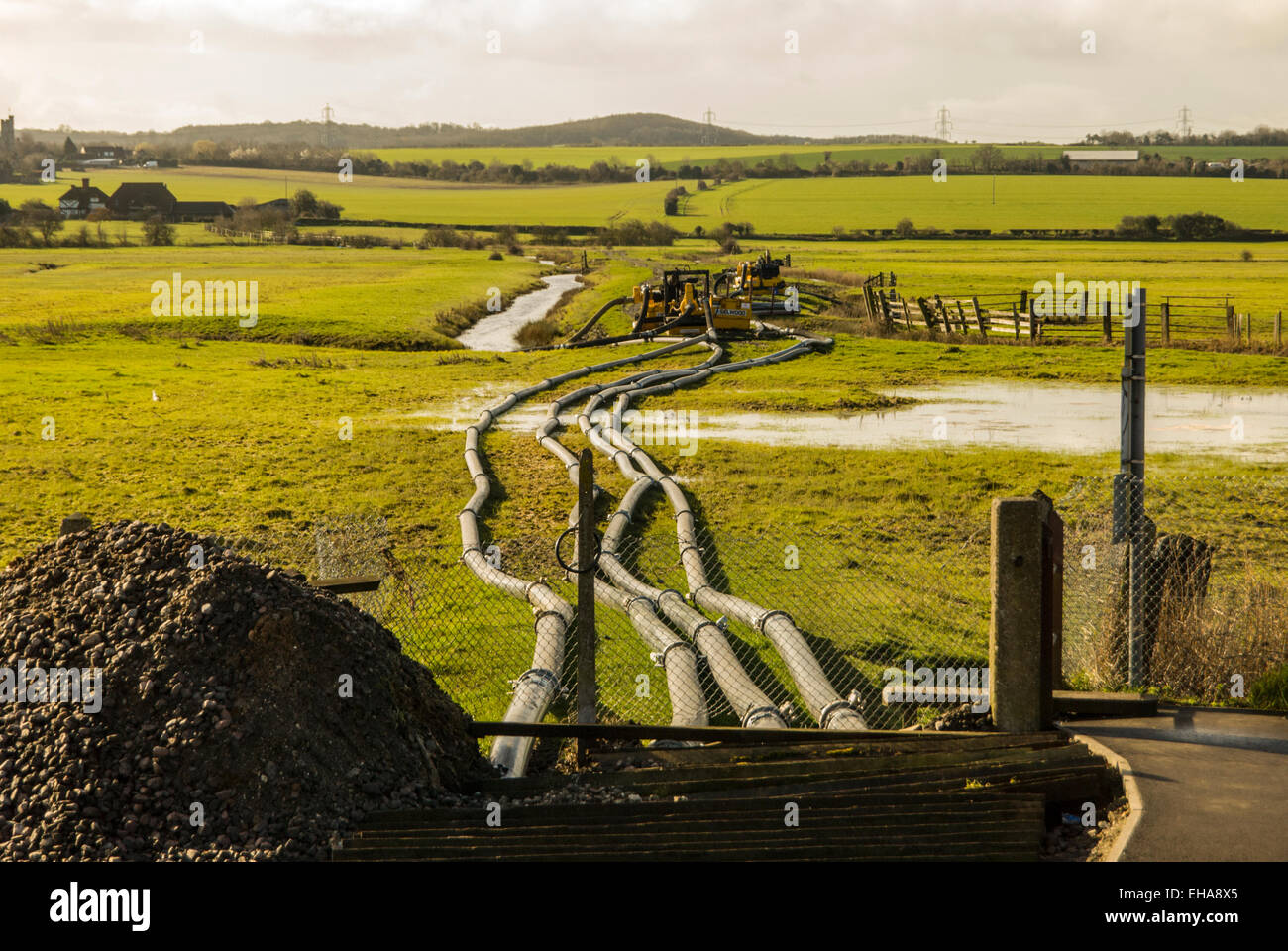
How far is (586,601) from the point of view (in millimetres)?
7609

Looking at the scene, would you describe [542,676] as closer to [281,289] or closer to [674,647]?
[674,647]

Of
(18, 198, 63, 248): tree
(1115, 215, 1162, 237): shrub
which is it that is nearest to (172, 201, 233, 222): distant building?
(18, 198, 63, 248): tree

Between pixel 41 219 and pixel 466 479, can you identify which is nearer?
pixel 466 479

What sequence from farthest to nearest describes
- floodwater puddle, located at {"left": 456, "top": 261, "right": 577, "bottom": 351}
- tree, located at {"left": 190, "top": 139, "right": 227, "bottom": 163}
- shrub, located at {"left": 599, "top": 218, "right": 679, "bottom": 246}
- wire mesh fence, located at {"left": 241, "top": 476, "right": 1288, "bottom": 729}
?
tree, located at {"left": 190, "top": 139, "right": 227, "bottom": 163}
shrub, located at {"left": 599, "top": 218, "right": 679, "bottom": 246}
floodwater puddle, located at {"left": 456, "top": 261, "right": 577, "bottom": 351}
wire mesh fence, located at {"left": 241, "top": 476, "right": 1288, "bottom": 729}

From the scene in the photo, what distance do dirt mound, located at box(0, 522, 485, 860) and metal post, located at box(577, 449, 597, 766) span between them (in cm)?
92

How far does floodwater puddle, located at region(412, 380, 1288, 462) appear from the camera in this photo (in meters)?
21.2

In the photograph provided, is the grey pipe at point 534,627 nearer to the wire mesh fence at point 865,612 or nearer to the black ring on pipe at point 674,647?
the wire mesh fence at point 865,612

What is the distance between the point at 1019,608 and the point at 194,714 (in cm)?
464

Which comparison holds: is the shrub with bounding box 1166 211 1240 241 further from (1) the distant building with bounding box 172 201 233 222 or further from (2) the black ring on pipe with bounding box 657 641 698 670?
(2) the black ring on pipe with bounding box 657 641 698 670

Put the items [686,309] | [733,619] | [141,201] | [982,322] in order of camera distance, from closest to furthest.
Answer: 1. [733,619]
2. [982,322]
3. [686,309]
4. [141,201]

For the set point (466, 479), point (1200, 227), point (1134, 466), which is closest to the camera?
point (1134, 466)

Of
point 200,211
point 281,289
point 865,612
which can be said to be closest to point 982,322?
point 865,612
